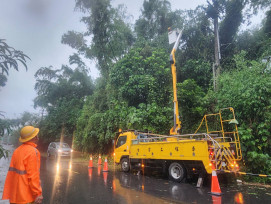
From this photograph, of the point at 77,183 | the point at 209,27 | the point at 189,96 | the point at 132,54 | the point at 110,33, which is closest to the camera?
the point at 77,183

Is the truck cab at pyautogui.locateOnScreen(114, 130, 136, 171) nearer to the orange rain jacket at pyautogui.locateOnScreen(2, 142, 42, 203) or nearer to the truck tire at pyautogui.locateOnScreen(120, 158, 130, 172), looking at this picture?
the truck tire at pyautogui.locateOnScreen(120, 158, 130, 172)

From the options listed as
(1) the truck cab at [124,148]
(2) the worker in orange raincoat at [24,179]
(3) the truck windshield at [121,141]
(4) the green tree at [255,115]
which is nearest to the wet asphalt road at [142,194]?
(4) the green tree at [255,115]

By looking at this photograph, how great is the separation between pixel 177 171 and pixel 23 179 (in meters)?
7.13

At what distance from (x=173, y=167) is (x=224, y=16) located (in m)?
16.2

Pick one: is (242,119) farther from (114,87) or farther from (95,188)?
(114,87)

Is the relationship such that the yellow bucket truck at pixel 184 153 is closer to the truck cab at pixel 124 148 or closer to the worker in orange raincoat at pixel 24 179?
the truck cab at pixel 124 148

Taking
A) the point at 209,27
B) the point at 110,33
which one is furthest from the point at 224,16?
the point at 110,33

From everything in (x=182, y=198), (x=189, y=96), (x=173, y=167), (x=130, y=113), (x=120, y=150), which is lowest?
(x=182, y=198)

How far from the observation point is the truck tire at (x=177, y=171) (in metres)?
8.46

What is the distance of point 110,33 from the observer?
22609mm

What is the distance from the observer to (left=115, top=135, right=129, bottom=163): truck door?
38.4 ft

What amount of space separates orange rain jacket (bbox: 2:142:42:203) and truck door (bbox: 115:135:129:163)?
8866 millimetres

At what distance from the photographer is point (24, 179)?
2818 mm

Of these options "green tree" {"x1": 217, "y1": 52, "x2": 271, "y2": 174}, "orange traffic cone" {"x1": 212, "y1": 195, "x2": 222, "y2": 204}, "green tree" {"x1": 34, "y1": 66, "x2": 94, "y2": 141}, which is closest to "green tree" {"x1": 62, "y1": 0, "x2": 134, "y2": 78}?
"green tree" {"x1": 34, "y1": 66, "x2": 94, "y2": 141}
